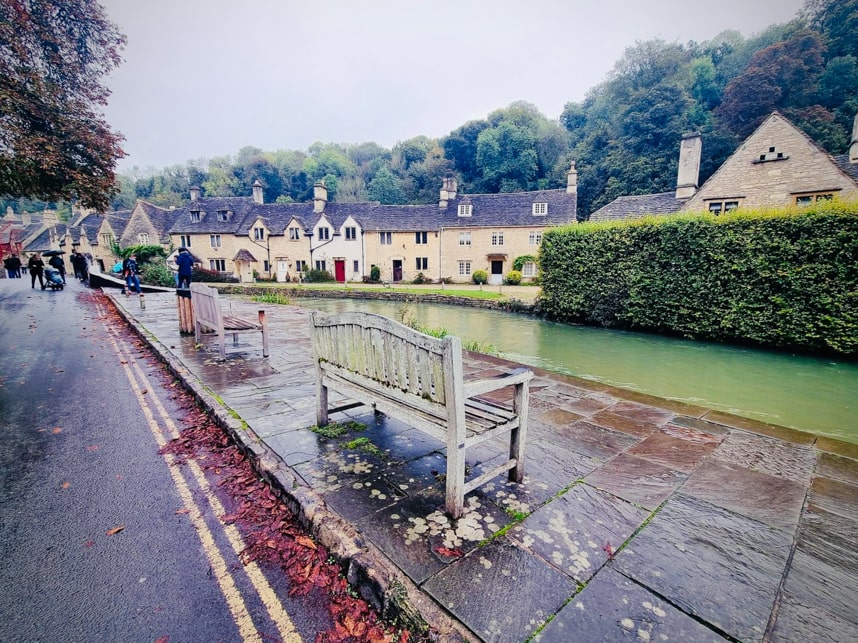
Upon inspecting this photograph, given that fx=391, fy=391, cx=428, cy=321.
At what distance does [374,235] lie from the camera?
42.7 metres

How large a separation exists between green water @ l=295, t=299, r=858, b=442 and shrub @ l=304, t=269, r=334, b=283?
29.7 m

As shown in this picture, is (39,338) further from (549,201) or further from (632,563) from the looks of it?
(549,201)

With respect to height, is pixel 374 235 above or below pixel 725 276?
above

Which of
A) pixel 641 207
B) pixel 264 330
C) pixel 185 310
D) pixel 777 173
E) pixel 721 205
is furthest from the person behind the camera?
pixel 641 207

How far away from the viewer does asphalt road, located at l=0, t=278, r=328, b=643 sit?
2119 mm

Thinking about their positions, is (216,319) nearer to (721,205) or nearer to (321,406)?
(321,406)

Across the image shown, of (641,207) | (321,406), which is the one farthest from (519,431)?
(641,207)

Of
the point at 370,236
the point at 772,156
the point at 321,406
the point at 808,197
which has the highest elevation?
the point at 772,156

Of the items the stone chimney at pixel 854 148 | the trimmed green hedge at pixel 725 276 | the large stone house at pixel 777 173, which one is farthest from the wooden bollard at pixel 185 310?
the stone chimney at pixel 854 148

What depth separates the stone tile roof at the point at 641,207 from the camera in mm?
26050

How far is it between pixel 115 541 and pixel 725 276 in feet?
53.5

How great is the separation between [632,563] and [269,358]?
21.8 feet

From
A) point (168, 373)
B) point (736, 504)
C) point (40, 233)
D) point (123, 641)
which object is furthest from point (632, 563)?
point (40, 233)

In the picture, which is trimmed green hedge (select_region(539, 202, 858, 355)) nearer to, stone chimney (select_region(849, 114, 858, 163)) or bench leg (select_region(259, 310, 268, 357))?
bench leg (select_region(259, 310, 268, 357))
